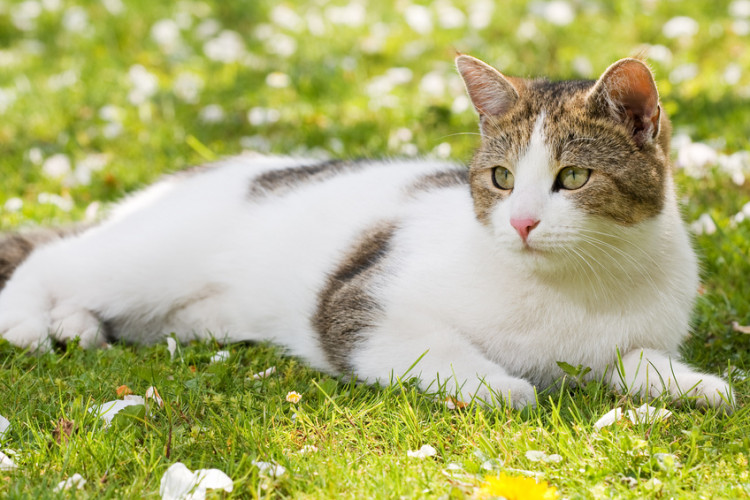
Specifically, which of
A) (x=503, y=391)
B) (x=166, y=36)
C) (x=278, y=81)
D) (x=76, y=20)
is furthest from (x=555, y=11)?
(x=503, y=391)

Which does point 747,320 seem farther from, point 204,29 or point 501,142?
point 204,29

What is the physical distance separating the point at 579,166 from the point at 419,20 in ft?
15.5

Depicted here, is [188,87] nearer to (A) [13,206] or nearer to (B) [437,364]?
(A) [13,206]

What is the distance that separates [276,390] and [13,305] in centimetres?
118

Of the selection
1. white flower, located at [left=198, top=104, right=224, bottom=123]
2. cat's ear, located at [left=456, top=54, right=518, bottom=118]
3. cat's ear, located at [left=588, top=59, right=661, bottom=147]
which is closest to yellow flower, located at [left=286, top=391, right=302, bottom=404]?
cat's ear, located at [left=456, top=54, right=518, bottom=118]

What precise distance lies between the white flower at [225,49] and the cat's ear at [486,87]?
4.11m

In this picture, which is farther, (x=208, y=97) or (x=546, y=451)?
(x=208, y=97)

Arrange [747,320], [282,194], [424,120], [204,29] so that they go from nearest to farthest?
[747,320] → [282,194] → [424,120] → [204,29]

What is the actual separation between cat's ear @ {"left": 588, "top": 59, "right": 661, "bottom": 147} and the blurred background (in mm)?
1086

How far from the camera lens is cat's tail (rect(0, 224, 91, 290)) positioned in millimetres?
3580

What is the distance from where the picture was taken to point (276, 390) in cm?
268


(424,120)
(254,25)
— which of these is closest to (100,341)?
(424,120)

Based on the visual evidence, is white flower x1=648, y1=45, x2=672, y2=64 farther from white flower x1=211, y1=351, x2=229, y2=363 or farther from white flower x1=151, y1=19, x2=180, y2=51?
white flower x1=211, y1=351, x2=229, y2=363

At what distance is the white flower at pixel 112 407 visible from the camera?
→ 2352mm
